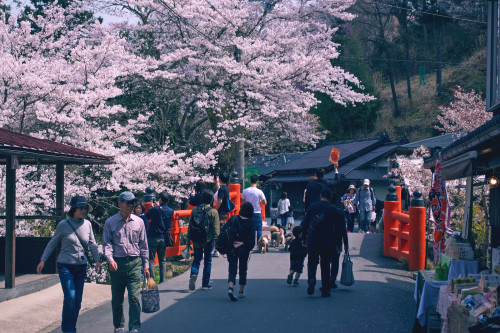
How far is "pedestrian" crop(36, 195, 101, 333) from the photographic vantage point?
6.91 m

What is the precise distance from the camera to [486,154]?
24.5 ft

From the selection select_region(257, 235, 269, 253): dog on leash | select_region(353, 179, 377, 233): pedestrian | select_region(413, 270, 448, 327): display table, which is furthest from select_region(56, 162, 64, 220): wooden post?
select_region(353, 179, 377, 233): pedestrian

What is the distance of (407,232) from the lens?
12555 mm

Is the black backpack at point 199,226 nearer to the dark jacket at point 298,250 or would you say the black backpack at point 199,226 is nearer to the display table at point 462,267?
the dark jacket at point 298,250

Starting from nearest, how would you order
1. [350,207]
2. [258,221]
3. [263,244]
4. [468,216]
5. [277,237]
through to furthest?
[468,216] → [258,221] → [263,244] → [277,237] → [350,207]

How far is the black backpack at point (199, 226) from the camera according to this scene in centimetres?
981

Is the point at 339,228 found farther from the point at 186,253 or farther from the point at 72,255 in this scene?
the point at 186,253

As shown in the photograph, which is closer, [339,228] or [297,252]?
[339,228]

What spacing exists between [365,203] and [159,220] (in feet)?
29.2

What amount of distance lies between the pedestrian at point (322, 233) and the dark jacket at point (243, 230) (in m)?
0.92

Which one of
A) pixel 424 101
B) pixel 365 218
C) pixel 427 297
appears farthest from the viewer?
pixel 424 101

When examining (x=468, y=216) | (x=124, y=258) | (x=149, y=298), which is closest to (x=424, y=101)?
(x=468, y=216)

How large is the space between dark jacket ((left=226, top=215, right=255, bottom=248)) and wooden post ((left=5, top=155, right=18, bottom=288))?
393 centimetres

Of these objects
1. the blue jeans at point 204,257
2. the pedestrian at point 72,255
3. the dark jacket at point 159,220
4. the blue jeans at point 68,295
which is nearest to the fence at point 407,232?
the blue jeans at point 204,257
